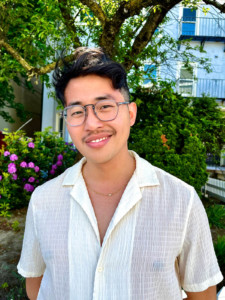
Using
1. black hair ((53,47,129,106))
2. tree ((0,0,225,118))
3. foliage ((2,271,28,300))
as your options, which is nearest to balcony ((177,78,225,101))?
tree ((0,0,225,118))

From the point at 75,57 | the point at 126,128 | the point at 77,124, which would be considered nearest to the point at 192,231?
the point at 126,128

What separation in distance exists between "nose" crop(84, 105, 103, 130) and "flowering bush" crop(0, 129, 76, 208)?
3.55 m

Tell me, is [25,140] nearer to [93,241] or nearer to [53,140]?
[53,140]

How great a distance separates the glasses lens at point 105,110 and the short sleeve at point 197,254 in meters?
0.52

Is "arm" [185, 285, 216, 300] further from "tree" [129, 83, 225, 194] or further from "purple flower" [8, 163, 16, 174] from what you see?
"purple flower" [8, 163, 16, 174]

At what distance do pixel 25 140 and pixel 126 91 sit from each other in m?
4.05

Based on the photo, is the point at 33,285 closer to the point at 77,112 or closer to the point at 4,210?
the point at 77,112

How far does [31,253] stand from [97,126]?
29.5 inches

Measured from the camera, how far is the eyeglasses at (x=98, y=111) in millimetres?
1219

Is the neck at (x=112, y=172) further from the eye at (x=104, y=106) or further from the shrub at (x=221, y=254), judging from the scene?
the shrub at (x=221, y=254)

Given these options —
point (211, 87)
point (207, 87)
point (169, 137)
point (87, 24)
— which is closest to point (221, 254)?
point (169, 137)

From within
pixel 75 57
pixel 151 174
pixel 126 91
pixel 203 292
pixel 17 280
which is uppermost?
pixel 75 57

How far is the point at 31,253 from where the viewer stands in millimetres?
1404

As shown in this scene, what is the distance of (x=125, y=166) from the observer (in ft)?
4.57
